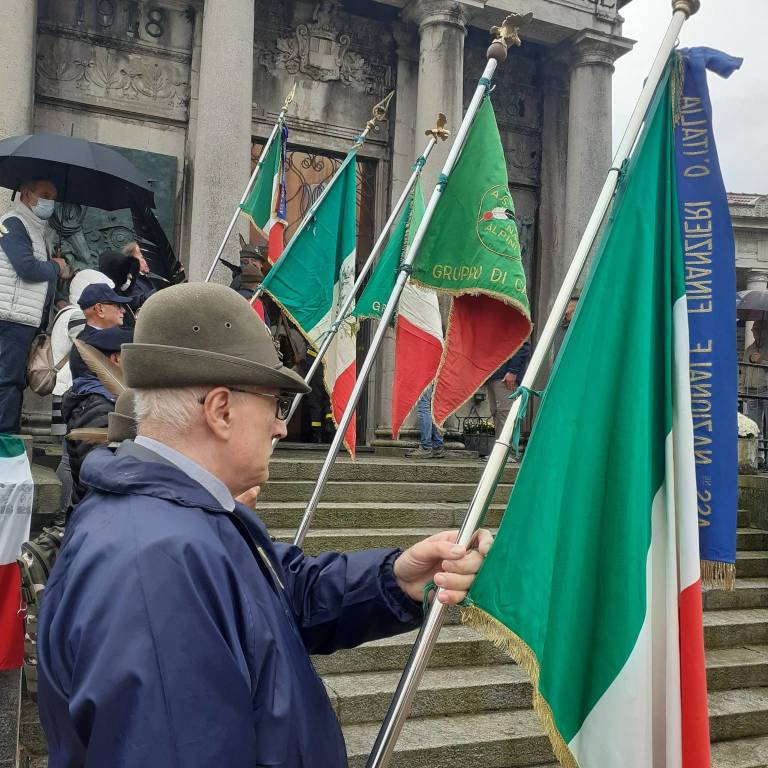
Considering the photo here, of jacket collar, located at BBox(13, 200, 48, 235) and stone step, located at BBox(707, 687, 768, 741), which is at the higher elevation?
jacket collar, located at BBox(13, 200, 48, 235)

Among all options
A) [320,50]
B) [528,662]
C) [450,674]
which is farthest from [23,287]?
[320,50]

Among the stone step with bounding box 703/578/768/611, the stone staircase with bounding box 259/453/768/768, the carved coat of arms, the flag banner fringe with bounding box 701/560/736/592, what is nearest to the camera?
the flag banner fringe with bounding box 701/560/736/592

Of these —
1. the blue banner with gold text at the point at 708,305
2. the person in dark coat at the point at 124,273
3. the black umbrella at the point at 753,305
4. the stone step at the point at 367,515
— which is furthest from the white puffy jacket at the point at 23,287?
the black umbrella at the point at 753,305

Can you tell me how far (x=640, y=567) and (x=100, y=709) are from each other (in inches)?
53.8

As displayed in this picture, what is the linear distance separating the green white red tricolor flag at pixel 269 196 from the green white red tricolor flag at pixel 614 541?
232 inches

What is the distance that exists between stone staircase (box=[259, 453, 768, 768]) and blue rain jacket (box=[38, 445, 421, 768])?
8.74 feet

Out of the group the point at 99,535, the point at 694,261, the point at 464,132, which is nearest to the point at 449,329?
the point at 464,132

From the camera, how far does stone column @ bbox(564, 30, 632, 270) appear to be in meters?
11.9

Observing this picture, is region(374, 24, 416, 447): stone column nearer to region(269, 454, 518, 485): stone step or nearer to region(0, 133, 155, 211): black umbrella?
region(269, 454, 518, 485): stone step

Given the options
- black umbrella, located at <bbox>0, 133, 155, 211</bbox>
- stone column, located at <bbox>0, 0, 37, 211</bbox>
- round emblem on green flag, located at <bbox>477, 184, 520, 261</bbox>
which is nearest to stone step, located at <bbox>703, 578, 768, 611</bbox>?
round emblem on green flag, located at <bbox>477, 184, 520, 261</bbox>

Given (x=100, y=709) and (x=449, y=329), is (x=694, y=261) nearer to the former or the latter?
(x=449, y=329)

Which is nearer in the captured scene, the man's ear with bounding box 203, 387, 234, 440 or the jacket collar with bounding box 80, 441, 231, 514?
the jacket collar with bounding box 80, 441, 231, 514

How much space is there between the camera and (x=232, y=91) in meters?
9.54

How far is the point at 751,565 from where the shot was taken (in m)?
6.83
